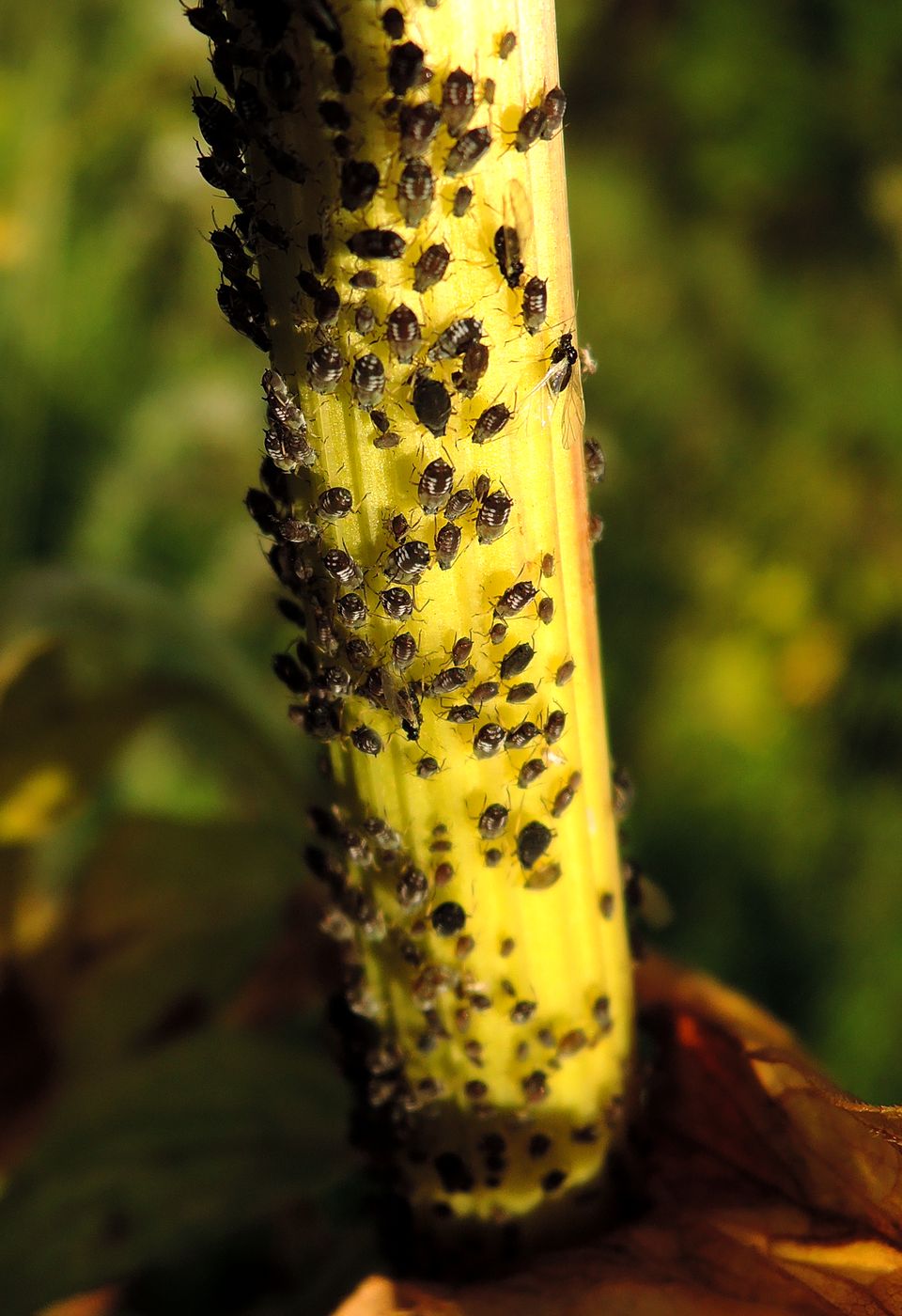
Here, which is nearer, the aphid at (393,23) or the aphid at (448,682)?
the aphid at (393,23)

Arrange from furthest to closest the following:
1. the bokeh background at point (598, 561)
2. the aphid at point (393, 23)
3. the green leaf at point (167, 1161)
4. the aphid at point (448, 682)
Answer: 1. the bokeh background at point (598, 561)
2. the green leaf at point (167, 1161)
3. the aphid at point (448, 682)
4. the aphid at point (393, 23)

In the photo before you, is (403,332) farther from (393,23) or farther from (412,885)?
(412,885)

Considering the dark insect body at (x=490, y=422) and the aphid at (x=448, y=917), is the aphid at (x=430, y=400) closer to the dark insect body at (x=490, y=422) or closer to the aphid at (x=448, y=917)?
the dark insect body at (x=490, y=422)

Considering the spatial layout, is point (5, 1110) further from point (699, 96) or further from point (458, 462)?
point (699, 96)

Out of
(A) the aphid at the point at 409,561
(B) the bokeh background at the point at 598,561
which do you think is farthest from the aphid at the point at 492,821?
(B) the bokeh background at the point at 598,561

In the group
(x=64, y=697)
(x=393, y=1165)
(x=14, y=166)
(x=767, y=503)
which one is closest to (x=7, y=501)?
(x=14, y=166)

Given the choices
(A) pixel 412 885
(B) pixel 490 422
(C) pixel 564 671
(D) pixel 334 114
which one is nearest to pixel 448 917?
(A) pixel 412 885
